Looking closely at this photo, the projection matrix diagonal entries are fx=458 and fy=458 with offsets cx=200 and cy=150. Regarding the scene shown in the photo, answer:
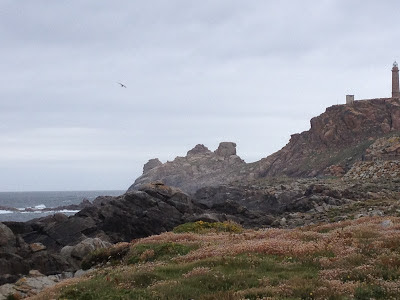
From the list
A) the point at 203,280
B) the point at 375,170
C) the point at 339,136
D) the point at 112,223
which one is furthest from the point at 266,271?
the point at 339,136

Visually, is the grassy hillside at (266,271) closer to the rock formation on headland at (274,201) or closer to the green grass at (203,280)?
the green grass at (203,280)

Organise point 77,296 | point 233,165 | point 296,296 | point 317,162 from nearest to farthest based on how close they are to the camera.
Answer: point 296,296 → point 77,296 → point 317,162 → point 233,165

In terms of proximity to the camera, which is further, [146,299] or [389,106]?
[389,106]

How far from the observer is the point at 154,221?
1670 inches

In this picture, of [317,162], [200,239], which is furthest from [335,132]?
[200,239]

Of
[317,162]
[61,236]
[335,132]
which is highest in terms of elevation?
[335,132]

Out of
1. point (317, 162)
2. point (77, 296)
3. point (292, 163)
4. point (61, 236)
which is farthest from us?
point (292, 163)

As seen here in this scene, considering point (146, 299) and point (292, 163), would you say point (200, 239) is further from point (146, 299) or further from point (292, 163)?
point (292, 163)

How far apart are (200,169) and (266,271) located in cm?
14659

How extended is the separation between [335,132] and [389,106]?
42.1 feet

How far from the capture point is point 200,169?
162125 millimetres

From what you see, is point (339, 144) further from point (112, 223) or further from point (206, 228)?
point (206, 228)

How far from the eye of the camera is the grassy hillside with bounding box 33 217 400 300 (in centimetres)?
1251

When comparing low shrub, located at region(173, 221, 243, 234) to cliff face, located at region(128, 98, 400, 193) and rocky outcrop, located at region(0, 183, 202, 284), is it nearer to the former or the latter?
rocky outcrop, located at region(0, 183, 202, 284)
